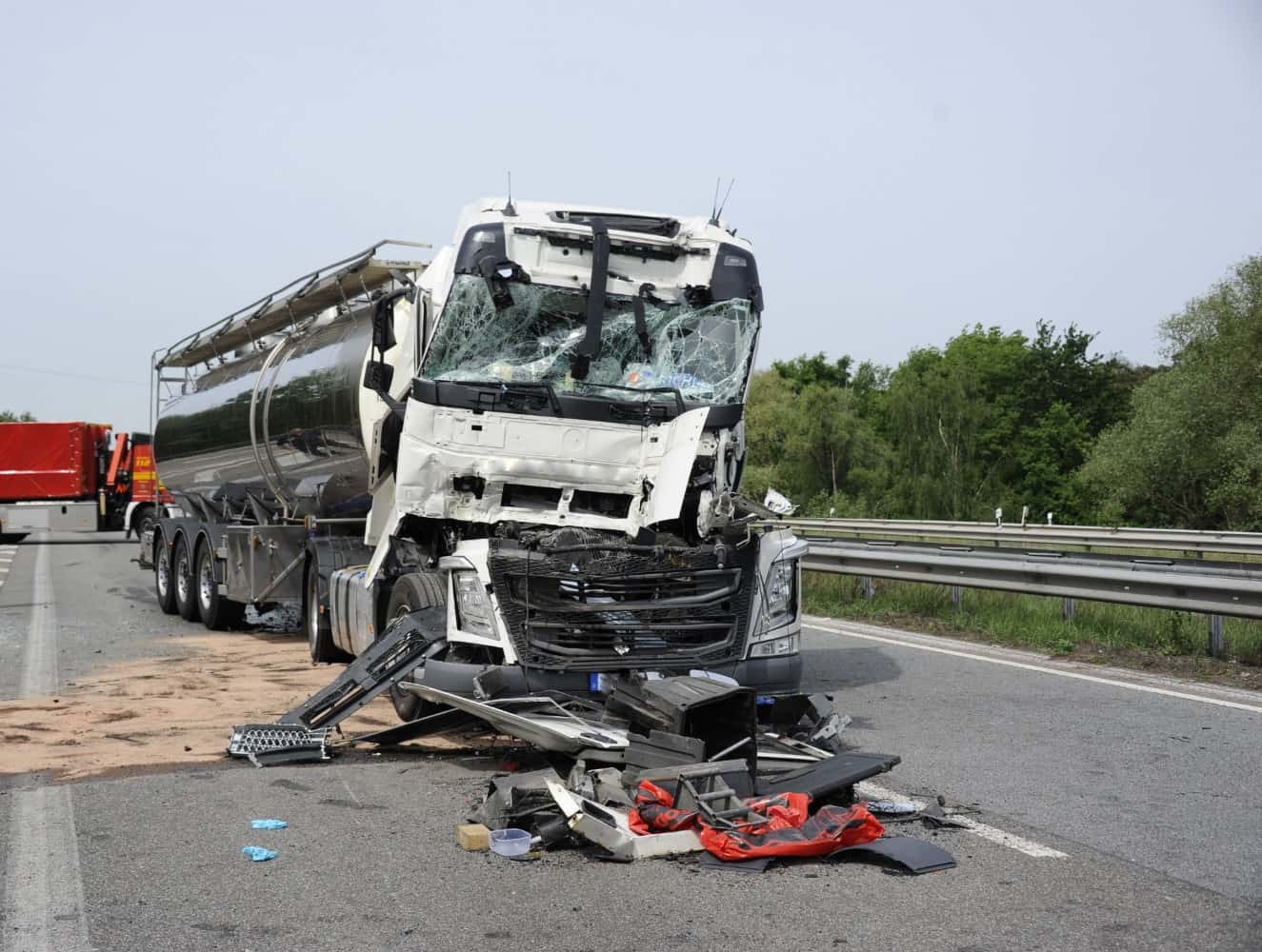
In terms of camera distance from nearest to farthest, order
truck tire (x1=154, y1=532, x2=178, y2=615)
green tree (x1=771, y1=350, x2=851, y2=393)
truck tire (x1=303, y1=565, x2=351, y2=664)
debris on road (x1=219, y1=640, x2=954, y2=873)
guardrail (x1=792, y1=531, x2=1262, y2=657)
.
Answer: debris on road (x1=219, y1=640, x2=954, y2=873) < guardrail (x1=792, y1=531, x2=1262, y2=657) < truck tire (x1=303, y1=565, x2=351, y2=664) < truck tire (x1=154, y1=532, x2=178, y2=615) < green tree (x1=771, y1=350, x2=851, y2=393)

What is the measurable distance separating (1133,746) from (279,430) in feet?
29.0

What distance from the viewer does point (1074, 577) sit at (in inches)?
482

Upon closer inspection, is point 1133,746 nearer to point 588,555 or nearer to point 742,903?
point 588,555

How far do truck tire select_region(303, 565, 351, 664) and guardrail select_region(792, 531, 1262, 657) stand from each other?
6405 millimetres

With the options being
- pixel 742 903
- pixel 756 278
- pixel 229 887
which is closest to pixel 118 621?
pixel 756 278

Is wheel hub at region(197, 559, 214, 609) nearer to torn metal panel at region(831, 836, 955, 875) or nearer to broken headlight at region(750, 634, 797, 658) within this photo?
broken headlight at region(750, 634, 797, 658)

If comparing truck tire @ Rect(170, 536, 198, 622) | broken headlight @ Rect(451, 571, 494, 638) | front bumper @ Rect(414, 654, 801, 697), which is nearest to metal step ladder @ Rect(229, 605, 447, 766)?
front bumper @ Rect(414, 654, 801, 697)

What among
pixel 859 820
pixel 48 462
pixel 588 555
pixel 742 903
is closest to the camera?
pixel 742 903

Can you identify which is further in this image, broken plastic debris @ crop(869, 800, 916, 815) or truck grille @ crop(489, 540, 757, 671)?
truck grille @ crop(489, 540, 757, 671)

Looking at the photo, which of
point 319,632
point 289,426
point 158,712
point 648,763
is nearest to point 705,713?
point 648,763

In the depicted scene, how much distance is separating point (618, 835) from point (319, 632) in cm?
693

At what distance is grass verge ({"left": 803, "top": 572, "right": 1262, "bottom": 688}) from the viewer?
11039 millimetres

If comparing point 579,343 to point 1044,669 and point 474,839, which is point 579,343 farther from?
point 1044,669

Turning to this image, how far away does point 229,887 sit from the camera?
4988 millimetres
